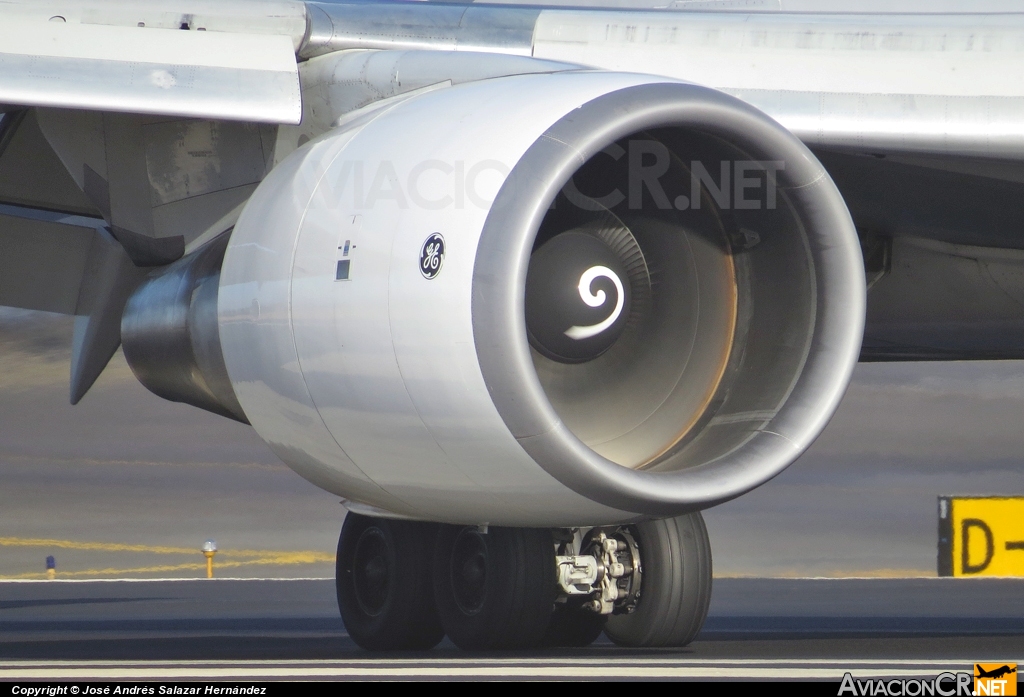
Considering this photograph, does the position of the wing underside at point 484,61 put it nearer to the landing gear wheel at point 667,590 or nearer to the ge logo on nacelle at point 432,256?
the ge logo on nacelle at point 432,256

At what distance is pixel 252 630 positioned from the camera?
27.3ft

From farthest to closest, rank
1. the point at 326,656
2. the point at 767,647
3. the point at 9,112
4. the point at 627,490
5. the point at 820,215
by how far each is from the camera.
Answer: the point at 767,647 < the point at 326,656 < the point at 9,112 < the point at 820,215 < the point at 627,490

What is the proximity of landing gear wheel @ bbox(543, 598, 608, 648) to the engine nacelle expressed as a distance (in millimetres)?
2263

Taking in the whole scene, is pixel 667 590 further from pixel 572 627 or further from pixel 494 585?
→ pixel 494 585

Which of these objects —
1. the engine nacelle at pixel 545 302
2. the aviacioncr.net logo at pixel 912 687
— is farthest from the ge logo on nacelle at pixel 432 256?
the aviacioncr.net logo at pixel 912 687

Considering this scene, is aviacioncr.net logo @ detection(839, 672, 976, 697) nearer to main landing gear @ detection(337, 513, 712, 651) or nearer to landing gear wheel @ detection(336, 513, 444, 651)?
main landing gear @ detection(337, 513, 712, 651)

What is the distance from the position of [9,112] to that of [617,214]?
7.40 feet

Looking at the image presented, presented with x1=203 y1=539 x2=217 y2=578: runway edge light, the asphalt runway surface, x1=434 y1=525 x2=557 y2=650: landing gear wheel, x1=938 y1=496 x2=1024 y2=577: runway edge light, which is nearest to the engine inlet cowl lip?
the asphalt runway surface

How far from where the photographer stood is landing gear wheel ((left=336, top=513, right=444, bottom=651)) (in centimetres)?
650

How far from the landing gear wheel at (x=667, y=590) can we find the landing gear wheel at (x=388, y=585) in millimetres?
860

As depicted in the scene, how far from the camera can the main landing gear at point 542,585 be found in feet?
20.1

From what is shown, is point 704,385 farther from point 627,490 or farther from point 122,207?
point 122,207

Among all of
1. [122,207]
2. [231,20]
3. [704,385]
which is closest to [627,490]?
[704,385]

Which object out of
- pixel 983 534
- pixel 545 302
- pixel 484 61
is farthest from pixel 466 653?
pixel 983 534
